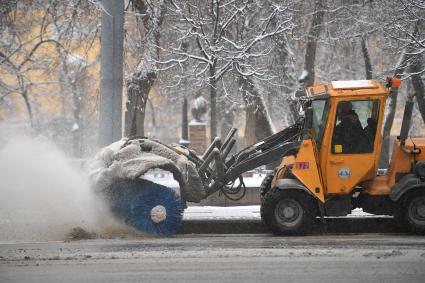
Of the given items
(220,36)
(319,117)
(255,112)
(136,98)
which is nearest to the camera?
(319,117)

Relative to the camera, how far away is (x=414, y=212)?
10.1 m

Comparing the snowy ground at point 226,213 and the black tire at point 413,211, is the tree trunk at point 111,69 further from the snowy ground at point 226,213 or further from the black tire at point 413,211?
the black tire at point 413,211

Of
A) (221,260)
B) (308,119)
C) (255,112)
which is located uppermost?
(255,112)

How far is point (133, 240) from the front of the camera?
1002cm

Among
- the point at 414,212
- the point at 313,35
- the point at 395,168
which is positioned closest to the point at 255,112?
the point at 313,35

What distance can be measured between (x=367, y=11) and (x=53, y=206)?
12.5 meters

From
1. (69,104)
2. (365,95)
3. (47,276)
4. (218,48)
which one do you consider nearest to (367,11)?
(218,48)

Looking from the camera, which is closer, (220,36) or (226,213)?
(226,213)

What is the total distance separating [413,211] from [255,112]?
449 inches

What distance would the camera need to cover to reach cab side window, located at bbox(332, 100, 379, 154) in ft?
33.3

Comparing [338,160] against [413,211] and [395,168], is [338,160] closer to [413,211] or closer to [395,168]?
[395,168]

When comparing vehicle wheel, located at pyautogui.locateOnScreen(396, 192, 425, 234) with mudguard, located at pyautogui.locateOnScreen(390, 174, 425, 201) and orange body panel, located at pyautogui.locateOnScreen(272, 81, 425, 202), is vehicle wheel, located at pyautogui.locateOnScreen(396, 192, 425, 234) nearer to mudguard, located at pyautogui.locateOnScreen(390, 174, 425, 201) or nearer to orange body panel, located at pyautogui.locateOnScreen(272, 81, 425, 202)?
mudguard, located at pyautogui.locateOnScreen(390, 174, 425, 201)

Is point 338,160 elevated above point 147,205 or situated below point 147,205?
above

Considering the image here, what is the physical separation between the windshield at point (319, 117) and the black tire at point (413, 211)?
151 centimetres
